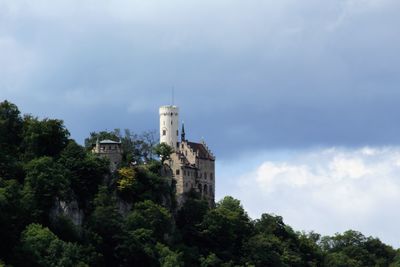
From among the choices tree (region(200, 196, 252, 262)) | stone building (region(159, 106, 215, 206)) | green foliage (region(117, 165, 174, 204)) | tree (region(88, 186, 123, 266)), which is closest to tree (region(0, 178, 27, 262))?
tree (region(88, 186, 123, 266))

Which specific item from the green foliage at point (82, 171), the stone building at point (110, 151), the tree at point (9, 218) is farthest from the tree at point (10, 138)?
the stone building at point (110, 151)

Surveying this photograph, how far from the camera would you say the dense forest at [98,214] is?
11438 cm

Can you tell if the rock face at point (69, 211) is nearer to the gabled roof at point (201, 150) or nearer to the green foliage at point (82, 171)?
the green foliage at point (82, 171)

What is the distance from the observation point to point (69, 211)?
12300cm

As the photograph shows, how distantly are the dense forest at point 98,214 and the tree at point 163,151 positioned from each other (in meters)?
0.47

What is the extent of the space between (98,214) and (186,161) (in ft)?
95.5

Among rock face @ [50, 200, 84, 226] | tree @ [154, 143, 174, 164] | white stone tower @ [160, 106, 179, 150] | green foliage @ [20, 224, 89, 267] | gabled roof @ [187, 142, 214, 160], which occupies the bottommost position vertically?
green foliage @ [20, 224, 89, 267]

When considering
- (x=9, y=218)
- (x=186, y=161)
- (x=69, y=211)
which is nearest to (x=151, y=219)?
(x=69, y=211)

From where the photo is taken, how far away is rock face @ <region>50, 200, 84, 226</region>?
122 metres

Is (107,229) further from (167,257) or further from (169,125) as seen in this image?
(169,125)

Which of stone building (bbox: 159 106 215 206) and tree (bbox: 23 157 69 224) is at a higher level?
stone building (bbox: 159 106 215 206)

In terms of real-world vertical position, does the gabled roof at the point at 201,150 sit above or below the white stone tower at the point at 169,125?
below

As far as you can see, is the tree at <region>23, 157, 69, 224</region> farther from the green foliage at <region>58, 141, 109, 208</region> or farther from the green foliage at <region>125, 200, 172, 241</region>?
the green foliage at <region>125, 200, 172, 241</region>

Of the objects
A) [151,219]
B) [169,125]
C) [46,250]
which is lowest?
[46,250]
